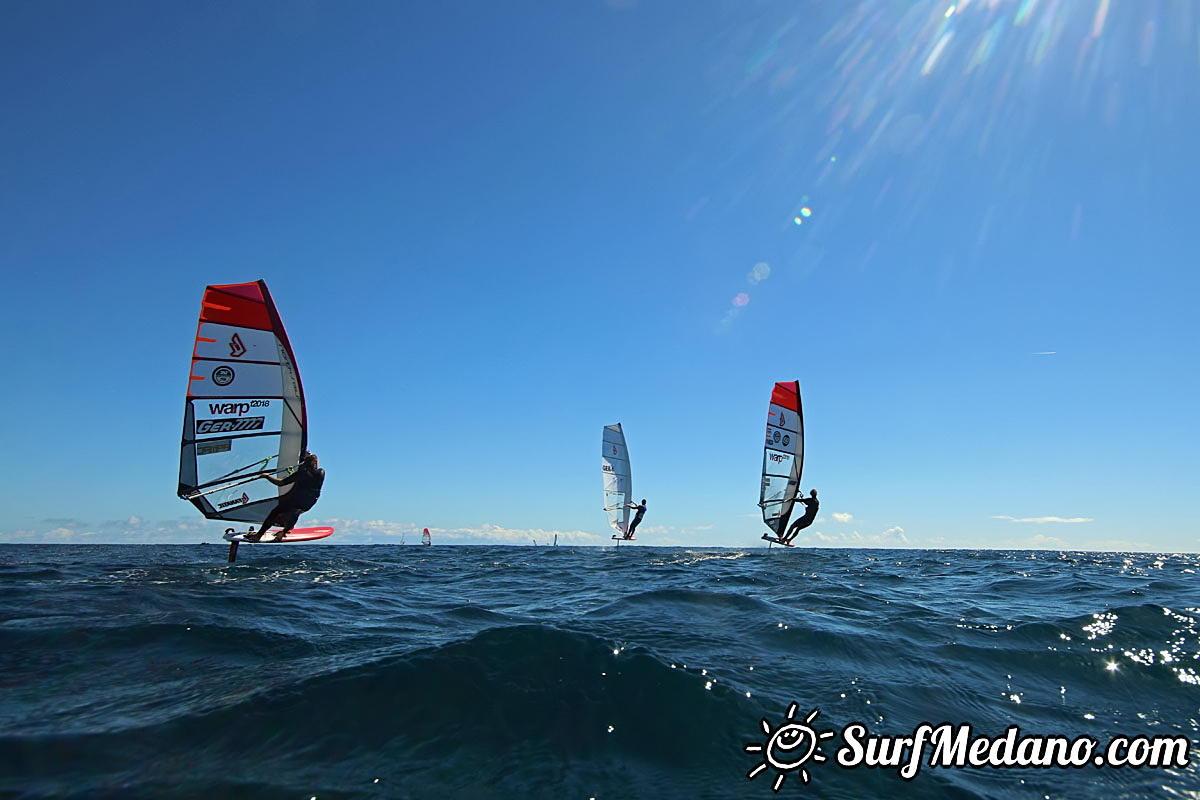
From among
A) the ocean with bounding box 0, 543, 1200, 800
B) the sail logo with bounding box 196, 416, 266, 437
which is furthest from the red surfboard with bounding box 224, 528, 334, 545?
the ocean with bounding box 0, 543, 1200, 800

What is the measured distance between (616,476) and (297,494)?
28.1 m

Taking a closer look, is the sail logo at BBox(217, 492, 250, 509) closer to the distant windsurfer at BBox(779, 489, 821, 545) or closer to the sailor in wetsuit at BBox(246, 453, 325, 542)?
the sailor in wetsuit at BBox(246, 453, 325, 542)

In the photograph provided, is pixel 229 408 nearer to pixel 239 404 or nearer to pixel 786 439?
pixel 239 404

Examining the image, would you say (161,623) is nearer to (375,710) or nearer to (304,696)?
(304,696)

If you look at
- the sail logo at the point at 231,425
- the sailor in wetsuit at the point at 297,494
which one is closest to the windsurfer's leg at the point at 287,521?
the sailor in wetsuit at the point at 297,494

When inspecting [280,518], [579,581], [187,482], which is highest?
[187,482]

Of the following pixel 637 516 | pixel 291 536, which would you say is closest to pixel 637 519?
pixel 637 516

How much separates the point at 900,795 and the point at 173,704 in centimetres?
537

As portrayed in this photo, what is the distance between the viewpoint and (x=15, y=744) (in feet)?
12.0

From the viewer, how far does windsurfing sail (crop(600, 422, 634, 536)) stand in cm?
4141

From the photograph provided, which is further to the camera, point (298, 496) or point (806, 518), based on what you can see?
point (806, 518)

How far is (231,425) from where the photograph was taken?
14758 mm

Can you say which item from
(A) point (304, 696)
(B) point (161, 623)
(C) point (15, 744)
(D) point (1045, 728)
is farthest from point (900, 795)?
(B) point (161, 623)

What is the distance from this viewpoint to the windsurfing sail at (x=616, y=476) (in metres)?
41.4
